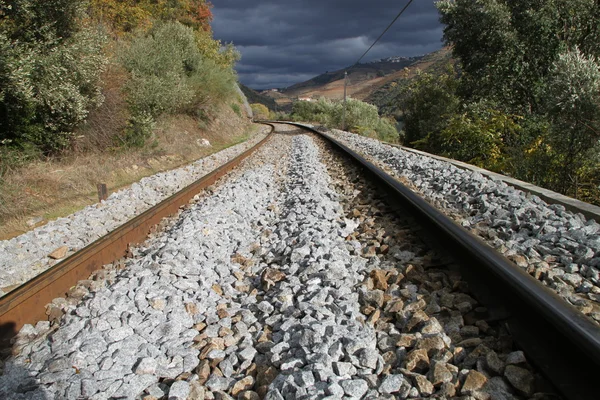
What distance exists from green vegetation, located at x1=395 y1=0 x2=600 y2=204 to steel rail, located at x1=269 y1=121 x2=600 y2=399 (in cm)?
563

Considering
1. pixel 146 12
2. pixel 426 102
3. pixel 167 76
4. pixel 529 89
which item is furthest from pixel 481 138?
pixel 146 12

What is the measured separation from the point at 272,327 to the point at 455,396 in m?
1.25

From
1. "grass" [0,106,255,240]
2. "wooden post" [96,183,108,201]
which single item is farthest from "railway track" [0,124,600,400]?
"grass" [0,106,255,240]

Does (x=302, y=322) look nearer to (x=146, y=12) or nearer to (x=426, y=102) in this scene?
(x=146, y=12)

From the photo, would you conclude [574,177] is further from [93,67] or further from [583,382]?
[93,67]

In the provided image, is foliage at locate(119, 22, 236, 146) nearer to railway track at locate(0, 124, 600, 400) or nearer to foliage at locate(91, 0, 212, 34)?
foliage at locate(91, 0, 212, 34)

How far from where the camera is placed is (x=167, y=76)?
47.5 feet

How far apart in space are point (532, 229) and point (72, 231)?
518cm

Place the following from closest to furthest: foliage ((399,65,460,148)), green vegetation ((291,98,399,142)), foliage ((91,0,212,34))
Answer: foliage ((91,0,212,34)) → foliage ((399,65,460,148)) → green vegetation ((291,98,399,142))

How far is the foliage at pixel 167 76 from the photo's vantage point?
12.4 meters

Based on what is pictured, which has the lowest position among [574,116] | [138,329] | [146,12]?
[138,329]

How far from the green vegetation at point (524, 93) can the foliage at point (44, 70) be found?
9438 mm

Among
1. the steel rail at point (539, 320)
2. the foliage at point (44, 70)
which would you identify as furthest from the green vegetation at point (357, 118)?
the steel rail at point (539, 320)

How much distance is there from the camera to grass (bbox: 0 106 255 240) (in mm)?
5785
